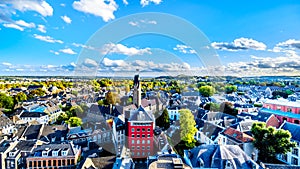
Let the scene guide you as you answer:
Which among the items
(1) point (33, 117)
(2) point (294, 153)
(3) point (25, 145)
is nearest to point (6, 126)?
(1) point (33, 117)

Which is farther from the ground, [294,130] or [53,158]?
[294,130]

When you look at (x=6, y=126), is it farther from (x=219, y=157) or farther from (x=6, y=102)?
(x=219, y=157)

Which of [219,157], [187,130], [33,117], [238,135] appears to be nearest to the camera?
[219,157]

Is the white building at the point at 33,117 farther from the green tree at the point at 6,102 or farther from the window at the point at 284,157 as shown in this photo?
the window at the point at 284,157

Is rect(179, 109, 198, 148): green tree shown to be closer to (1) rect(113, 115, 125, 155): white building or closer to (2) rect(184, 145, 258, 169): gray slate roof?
(1) rect(113, 115, 125, 155): white building

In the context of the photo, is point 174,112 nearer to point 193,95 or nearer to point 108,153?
point 193,95

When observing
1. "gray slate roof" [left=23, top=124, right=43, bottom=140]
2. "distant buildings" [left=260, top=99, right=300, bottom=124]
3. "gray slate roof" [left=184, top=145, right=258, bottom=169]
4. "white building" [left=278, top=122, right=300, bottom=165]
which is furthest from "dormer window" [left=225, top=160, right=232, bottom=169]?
"gray slate roof" [left=23, top=124, right=43, bottom=140]

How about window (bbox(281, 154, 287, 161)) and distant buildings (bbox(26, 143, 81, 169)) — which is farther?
window (bbox(281, 154, 287, 161))

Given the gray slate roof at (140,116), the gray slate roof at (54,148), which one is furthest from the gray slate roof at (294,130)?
the gray slate roof at (54,148)
